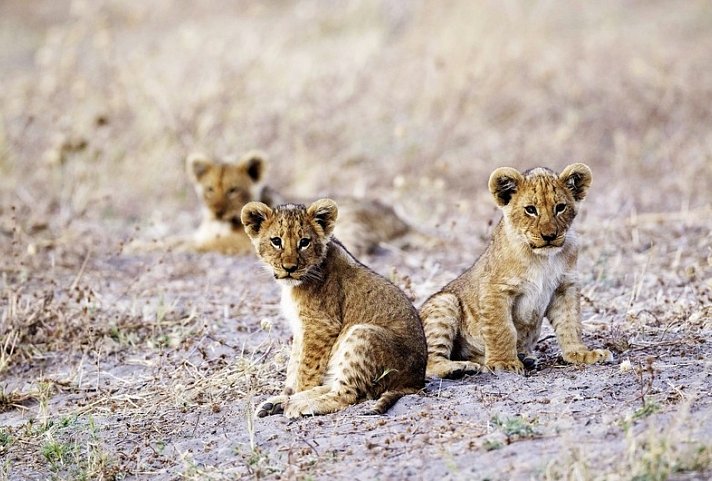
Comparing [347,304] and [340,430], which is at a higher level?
[347,304]

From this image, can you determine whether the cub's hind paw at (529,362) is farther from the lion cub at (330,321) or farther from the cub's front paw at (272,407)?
the cub's front paw at (272,407)

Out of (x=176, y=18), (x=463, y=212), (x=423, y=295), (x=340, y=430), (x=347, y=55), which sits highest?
(x=176, y=18)

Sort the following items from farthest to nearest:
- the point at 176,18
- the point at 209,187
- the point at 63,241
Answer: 1. the point at 176,18
2. the point at 209,187
3. the point at 63,241

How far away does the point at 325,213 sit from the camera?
6574 millimetres

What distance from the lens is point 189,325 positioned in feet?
27.2

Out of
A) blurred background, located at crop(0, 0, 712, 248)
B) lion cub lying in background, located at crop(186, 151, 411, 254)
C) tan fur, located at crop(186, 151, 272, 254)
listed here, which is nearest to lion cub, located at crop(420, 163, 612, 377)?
lion cub lying in background, located at crop(186, 151, 411, 254)

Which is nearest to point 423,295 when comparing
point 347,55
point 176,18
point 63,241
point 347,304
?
point 347,304

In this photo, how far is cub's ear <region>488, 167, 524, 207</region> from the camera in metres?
6.57

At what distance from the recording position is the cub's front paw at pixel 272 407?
621 centimetres

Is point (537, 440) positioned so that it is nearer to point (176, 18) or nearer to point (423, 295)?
point (423, 295)

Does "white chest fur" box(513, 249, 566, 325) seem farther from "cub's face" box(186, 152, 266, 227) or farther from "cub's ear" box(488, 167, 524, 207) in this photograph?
"cub's face" box(186, 152, 266, 227)

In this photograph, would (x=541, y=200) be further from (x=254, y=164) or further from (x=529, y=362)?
(x=254, y=164)

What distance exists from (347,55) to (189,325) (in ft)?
30.0

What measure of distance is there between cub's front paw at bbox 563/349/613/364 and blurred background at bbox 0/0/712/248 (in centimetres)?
506
